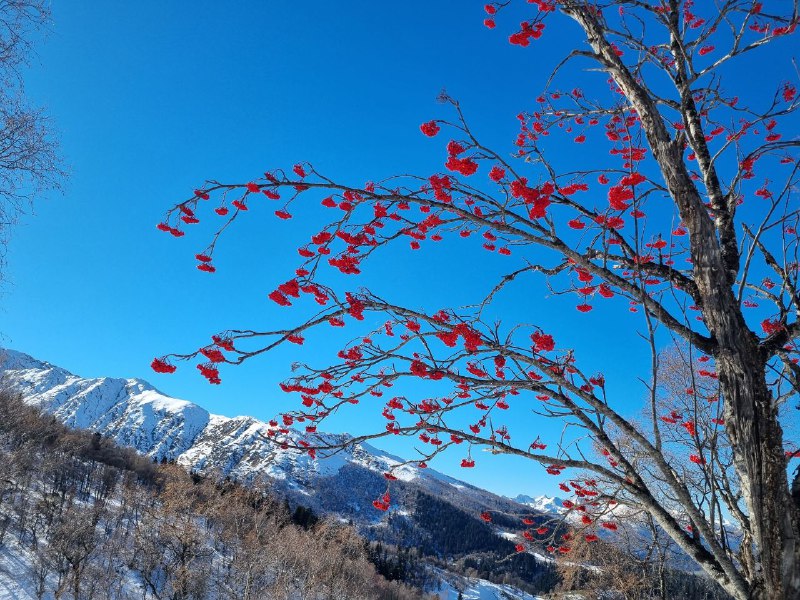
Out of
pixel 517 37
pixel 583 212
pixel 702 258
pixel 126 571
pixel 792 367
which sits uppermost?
pixel 517 37

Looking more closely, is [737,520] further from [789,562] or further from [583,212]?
[583,212]

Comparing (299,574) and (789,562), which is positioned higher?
(789,562)

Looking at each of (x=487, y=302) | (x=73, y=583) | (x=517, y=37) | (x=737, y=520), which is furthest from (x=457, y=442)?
(x=73, y=583)

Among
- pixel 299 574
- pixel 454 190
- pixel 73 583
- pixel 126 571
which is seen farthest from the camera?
pixel 299 574

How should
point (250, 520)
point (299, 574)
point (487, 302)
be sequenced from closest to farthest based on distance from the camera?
point (487, 302) → point (299, 574) → point (250, 520)

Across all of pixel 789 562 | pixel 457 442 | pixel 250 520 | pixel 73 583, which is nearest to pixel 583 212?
pixel 457 442

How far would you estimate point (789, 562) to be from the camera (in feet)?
6.10

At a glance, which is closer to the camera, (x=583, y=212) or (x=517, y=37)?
(x=583, y=212)

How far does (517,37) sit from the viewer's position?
335 cm

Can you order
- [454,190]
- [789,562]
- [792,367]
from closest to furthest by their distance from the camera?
[789,562] < [792,367] < [454,190]

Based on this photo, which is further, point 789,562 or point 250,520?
point 250,520

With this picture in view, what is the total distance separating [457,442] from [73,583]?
33.4 m

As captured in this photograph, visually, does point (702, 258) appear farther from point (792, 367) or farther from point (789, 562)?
point (789, 562)

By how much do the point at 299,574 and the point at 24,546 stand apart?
70.4 feet
